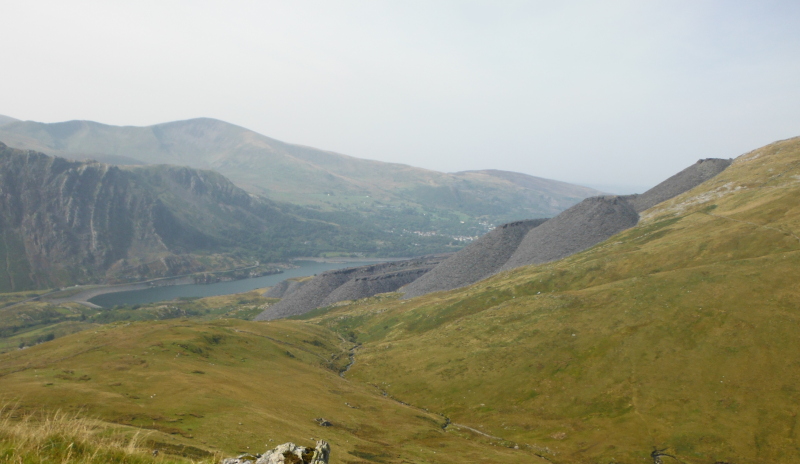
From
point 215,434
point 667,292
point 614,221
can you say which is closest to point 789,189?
point 614,221

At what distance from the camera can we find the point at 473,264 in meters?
185

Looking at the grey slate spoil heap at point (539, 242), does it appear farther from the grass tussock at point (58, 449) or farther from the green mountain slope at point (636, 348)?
the grass tussock at point (58, 449)

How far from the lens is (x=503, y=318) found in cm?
10975

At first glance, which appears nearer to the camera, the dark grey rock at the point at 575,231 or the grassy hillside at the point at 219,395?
the grassy hillside at the point at 219,395

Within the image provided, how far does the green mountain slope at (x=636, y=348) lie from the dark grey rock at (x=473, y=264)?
120ft

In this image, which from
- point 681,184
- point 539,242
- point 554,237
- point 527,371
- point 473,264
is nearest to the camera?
point 527,371

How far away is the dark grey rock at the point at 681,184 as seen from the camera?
185125 mm

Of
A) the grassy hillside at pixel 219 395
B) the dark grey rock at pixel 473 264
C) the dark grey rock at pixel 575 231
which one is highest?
the dark grey rock at pixel 575 231

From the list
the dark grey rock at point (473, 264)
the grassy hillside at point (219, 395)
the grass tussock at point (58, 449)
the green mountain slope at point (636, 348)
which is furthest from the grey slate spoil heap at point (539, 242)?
the grass tussock at point (58, 449)

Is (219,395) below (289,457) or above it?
below

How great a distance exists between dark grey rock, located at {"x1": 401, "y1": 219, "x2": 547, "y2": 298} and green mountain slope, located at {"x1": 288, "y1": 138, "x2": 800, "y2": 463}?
36.6 meters

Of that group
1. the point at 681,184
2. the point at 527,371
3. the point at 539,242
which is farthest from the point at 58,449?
the point at 681,184

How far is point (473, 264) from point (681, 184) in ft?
306

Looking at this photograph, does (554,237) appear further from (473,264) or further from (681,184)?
(681,184)
